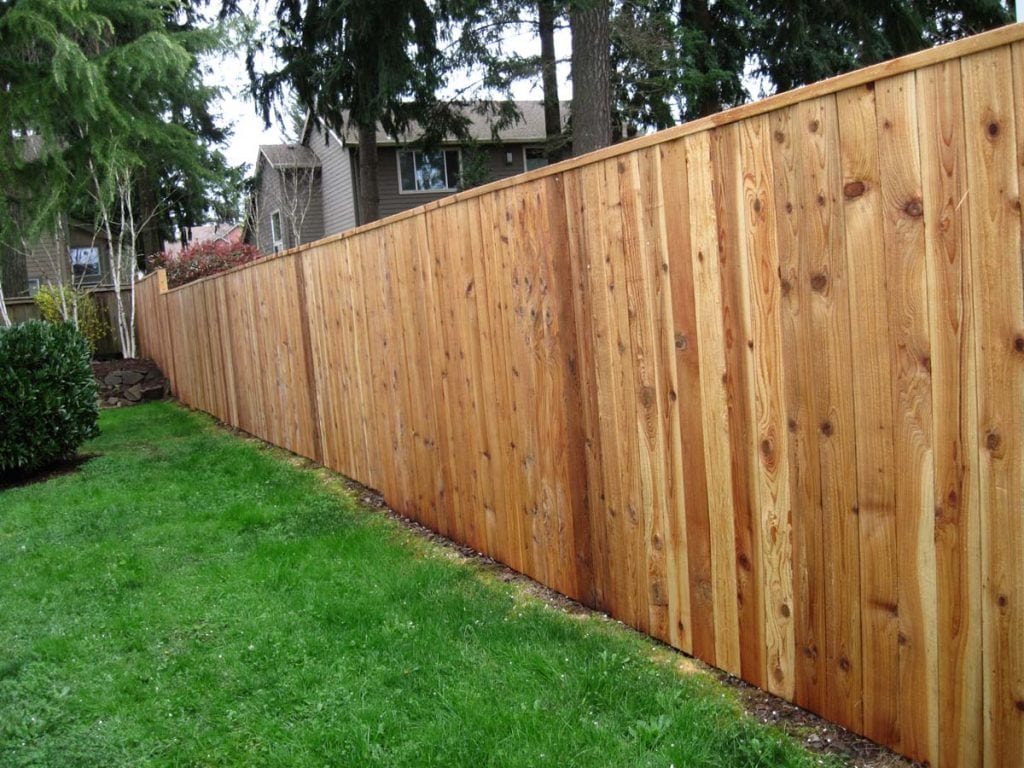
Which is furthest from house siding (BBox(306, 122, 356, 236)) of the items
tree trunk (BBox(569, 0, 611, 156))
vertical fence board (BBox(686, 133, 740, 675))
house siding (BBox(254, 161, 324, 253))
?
vertical fence board (BBox(686, 133, 740, 675))

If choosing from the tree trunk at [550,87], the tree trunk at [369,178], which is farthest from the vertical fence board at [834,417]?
the tree trunk at [369,178]

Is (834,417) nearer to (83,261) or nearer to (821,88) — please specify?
(821,88)

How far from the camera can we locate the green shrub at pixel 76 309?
1576 centimetres

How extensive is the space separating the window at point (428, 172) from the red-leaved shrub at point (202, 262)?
5.84 m

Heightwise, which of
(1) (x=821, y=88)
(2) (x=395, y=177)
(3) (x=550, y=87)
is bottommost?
(1) (x=821, y=88)

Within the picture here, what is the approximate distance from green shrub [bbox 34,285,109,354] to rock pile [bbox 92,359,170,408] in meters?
1.49

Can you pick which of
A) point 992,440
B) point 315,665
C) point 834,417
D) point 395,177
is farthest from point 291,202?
point 992,440

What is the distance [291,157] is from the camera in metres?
27.4

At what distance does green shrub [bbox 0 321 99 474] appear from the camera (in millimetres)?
7895

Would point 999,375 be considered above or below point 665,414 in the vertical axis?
above

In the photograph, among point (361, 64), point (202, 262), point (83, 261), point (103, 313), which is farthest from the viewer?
point (83, 261)

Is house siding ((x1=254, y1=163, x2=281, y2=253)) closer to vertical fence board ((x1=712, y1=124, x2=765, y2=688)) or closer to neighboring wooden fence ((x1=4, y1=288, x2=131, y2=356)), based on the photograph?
neighboring wooden fence ((x1=4, y1=288, x2=131, y2=356))

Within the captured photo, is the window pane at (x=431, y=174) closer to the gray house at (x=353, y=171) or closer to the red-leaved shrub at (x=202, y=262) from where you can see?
the gray house at (x=353, y=171)

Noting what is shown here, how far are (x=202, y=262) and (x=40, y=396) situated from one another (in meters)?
11.2
